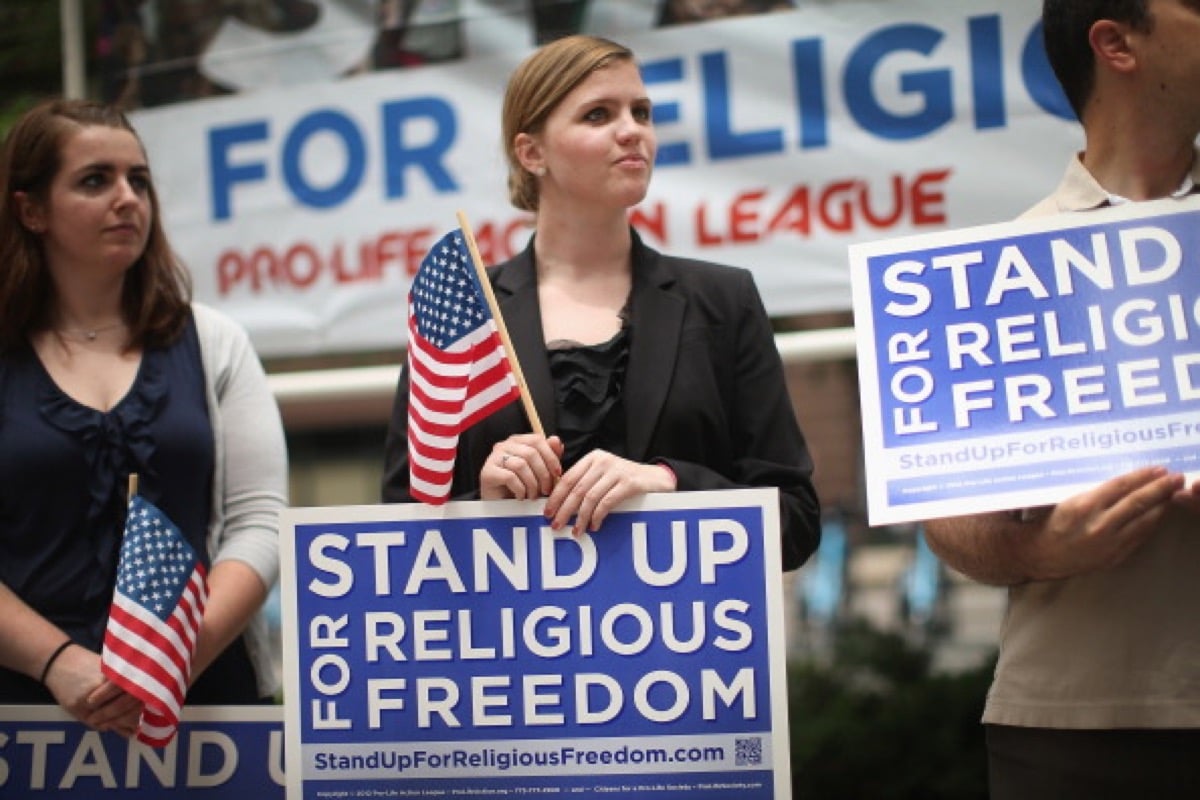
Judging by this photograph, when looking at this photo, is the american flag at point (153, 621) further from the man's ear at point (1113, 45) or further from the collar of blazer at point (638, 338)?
the man's ear at point (1113, 45)

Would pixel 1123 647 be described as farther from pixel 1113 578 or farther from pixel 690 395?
pixel 690 395

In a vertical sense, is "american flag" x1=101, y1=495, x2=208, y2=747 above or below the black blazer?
below

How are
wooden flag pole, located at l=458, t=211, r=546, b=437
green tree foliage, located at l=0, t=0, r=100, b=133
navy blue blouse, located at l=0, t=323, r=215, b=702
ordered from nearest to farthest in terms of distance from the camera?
wooden flag pole, located at l=458, t=211, r=546, b=437, navy blue blouse, located at l=0, t=323, r=215, b=702, green tree foliage, located at l=0, t=0, r=100, b=133

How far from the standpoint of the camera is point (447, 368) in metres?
2.78

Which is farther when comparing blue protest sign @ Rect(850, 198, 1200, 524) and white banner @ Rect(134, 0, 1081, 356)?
white banner @ Rect(134, 0, 1081, 356)

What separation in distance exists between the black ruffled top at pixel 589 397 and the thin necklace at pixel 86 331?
41.3 inches

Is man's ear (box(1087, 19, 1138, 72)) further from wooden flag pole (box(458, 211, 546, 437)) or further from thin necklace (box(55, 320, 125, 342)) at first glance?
thin necklace (box(55, 320, 125, 342))

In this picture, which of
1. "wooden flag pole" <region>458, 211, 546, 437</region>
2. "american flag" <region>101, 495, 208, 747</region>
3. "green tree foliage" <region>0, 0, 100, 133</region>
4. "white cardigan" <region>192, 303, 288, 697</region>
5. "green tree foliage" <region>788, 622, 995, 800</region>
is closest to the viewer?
"wooden flag pole" <region>458, 211, 546, 437</region>

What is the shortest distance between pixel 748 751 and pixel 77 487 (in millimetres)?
1408

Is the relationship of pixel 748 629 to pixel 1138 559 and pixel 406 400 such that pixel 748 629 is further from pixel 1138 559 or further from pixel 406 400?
pixel 406 400

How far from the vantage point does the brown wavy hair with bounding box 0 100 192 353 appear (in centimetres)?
342

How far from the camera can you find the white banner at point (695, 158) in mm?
4289

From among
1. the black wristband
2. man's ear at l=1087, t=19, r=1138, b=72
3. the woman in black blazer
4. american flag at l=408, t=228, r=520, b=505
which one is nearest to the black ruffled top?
the woman in black blazer

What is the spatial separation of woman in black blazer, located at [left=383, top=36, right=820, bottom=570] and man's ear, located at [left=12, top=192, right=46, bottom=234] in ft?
3.06
